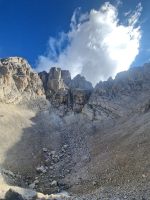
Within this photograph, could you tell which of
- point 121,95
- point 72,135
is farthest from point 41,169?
point 121,95

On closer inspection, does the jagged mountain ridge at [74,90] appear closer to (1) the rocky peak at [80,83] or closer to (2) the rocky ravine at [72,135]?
(2) the rocky ravine at [72,135]

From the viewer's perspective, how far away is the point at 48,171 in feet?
170

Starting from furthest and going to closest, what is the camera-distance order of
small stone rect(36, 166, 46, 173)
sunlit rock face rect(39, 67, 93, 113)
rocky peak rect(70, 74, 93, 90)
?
rocky peak rect(70, 74, 93, 90)
sunlit rock face rect(39, 67, 93, 113)
small stone rect(36, 166, 46, 173)

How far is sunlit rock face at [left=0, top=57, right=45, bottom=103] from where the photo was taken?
76119 millimetres

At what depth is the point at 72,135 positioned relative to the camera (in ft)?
217

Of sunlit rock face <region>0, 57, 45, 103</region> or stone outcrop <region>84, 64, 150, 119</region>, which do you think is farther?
sunlit rock face <region>0, 57, 45, 103</region>

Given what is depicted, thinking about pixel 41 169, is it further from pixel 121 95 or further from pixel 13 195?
pixel 121 95

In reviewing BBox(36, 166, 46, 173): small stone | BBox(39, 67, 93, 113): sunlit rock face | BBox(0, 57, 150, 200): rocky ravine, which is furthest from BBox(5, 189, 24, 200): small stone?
BBox(39, 67, 93, 113): sunlit rock face

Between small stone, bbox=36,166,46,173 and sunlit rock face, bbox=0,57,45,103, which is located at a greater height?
sunlit rock face, bbox=0,57,45,103

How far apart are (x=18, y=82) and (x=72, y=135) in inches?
840

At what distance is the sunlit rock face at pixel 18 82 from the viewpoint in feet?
250

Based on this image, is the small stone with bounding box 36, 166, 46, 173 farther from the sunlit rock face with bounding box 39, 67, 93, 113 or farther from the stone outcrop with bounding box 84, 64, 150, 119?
the sunlit rock face with bounding box 39, 67, 93, 113

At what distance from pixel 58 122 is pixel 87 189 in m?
31.6

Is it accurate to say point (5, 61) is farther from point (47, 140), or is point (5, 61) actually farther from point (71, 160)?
point (71, 160)
